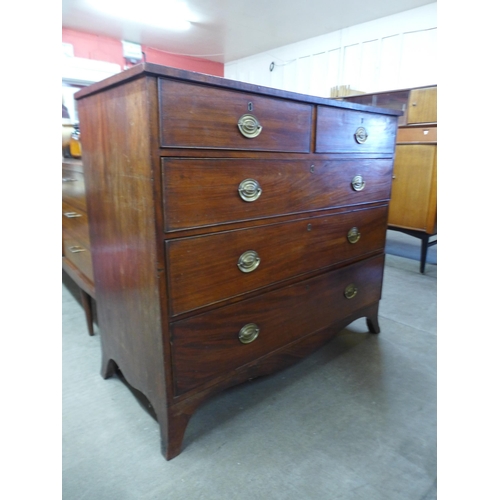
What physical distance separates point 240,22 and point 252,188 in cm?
409

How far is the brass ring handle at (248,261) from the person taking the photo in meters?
0.94

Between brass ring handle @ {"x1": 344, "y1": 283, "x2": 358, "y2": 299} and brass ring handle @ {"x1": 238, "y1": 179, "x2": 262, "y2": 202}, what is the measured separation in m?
0.60

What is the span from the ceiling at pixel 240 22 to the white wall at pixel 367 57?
0.10m

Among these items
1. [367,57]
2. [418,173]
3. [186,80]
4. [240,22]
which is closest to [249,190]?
[186,80]

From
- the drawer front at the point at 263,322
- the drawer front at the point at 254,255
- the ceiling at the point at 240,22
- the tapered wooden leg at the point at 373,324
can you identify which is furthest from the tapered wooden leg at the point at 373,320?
the ceiling at the point at 240,22

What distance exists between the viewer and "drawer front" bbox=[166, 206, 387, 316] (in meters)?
0.83

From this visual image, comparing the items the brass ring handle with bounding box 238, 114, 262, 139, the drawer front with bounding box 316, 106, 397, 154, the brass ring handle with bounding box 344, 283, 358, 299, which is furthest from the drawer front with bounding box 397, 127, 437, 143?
the brass ring handle with bounding box 238, 114, 262, 139

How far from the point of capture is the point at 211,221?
0.85m

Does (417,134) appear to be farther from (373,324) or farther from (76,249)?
(76,249)

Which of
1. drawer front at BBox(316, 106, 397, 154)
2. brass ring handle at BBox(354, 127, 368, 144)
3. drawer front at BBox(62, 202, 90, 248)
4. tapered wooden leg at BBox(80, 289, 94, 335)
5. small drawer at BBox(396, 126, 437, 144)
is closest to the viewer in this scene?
drawer front at BBox(316, 106, 397, 154)

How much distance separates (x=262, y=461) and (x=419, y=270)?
192 cm

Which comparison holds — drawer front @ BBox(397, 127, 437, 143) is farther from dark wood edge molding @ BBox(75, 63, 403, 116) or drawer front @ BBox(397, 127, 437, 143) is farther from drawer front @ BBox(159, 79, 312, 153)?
drawer front @ BBox(159, 79, 312, 153)
